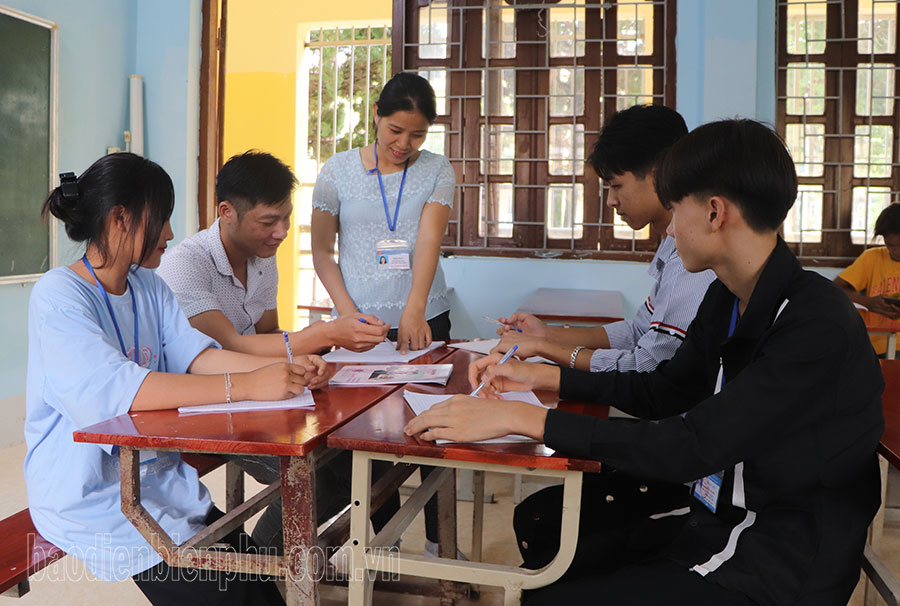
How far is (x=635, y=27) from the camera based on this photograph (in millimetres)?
4090

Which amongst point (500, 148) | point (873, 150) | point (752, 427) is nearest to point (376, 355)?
point (752, 427)

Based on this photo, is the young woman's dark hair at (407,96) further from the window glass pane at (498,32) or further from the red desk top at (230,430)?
the window glass pane at (498,32)

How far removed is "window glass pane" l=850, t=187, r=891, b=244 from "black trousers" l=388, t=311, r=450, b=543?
102 inches

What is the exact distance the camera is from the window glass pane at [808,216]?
160 inches

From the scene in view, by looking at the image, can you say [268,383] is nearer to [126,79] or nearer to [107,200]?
[107,200]

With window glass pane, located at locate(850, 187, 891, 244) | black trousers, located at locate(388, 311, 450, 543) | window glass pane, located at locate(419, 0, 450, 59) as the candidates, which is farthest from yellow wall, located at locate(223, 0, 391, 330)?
window glass pane, located at locate(850, 187, 891, 244)

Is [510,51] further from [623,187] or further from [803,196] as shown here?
[623,187]

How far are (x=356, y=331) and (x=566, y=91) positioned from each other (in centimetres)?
262

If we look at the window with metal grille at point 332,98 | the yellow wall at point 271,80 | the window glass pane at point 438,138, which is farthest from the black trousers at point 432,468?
the yellow wall at point 271,80

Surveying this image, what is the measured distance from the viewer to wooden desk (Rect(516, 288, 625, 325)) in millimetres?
3088

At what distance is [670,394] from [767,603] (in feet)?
1.82

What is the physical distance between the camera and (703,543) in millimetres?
1176

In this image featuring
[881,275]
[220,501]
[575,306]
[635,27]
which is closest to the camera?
[220,501]

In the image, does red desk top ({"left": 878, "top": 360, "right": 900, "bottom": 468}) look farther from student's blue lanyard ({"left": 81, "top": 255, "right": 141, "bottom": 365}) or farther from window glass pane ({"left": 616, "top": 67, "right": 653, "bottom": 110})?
window glass pane ({"left": 616, "top": 67, "right": 653, "bottom": 110})
